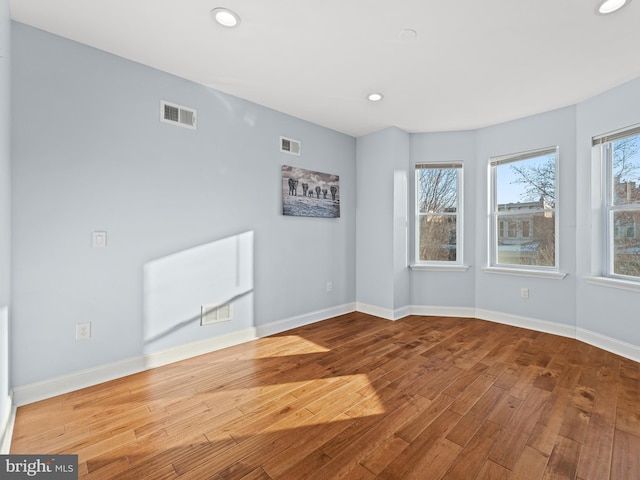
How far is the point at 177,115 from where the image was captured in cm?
282

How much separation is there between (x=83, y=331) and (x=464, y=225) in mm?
4531

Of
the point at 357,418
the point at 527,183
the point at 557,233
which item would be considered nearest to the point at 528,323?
the point at 557,233

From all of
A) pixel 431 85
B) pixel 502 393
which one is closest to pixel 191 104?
pixel 431 85

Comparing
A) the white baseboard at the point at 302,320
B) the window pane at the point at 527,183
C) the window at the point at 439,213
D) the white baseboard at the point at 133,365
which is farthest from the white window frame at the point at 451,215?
the white baseboard at the point at 133,365

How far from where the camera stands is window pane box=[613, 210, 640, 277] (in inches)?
117

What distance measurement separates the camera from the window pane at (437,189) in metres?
4.41

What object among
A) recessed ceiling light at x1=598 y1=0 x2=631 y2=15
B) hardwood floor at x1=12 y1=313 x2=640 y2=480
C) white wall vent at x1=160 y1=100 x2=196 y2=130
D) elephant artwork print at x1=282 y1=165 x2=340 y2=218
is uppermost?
recessed ceiling light at x1=598 y1=0 x2=631 y2=15

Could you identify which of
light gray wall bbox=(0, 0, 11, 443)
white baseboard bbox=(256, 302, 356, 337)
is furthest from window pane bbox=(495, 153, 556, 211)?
light gray wall bbox=(0, 0, 11, 443)

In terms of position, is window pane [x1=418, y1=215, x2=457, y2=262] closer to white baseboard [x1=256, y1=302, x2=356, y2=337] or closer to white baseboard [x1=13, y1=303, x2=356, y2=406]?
white baseboard [x1=256, y1=302, x2=356, y2=337]

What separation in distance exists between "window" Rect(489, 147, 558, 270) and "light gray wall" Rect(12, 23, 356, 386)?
3.09 m

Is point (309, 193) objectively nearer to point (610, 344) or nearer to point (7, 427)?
point (7, 427)

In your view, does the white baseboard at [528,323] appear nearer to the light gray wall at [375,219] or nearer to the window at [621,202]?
the window at [621,202]

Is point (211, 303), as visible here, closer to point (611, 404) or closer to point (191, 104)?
point (191, 104)

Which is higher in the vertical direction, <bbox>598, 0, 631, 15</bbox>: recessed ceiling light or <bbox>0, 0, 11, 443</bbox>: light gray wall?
<bbox>598, 0, 631, 15</bbox>: recessed ceiling light
